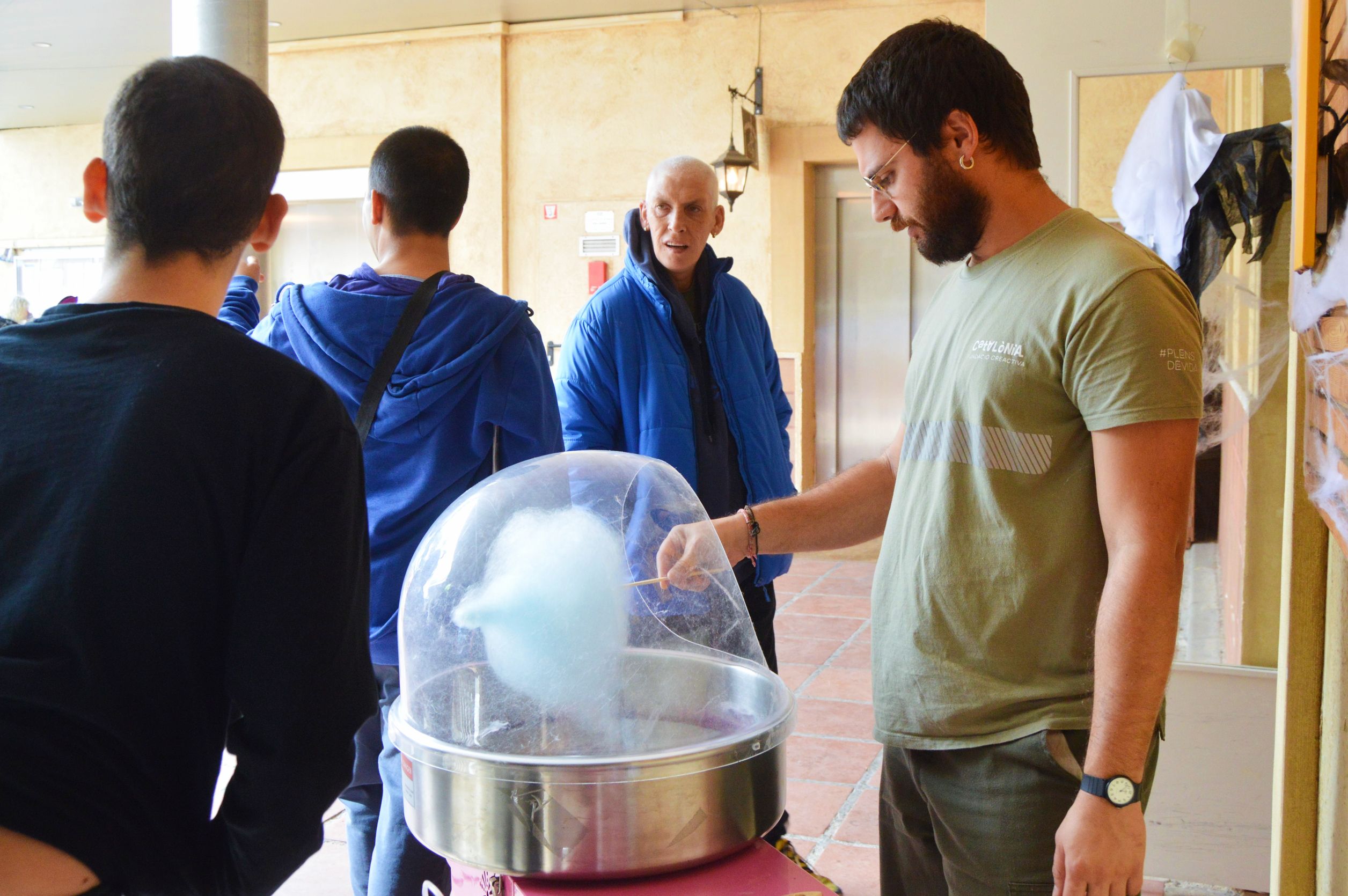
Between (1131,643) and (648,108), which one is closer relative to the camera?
(1131,643)

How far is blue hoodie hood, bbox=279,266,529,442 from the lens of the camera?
2078 mm

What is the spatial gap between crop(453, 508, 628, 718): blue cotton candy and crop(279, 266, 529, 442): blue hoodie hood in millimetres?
A: 694

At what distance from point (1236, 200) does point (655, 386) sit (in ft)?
5.16

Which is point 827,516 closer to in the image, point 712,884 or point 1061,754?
point 1061,754

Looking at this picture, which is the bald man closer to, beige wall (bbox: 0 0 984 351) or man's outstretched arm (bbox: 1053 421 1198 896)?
man's outstretched arm (bbox: 1053 421 1198 896)

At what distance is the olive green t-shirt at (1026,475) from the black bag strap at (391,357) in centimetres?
99

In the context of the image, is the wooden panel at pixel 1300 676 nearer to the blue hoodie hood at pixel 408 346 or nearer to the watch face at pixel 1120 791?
the watch face at pixel 1120 791

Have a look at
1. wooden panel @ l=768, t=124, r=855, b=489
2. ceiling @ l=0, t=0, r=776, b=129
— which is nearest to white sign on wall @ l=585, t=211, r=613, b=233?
wooden panel @ l=768, t=124, r=855, b=489

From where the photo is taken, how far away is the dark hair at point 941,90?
5.11 ft

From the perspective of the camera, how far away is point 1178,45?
9.34 ft

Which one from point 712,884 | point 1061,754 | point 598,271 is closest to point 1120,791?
point 1061,754

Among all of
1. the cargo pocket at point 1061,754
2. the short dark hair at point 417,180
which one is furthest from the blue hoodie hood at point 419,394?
the cargo pocket at point 1061,754

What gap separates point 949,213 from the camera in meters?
1.61

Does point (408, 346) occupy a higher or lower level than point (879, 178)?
lower
